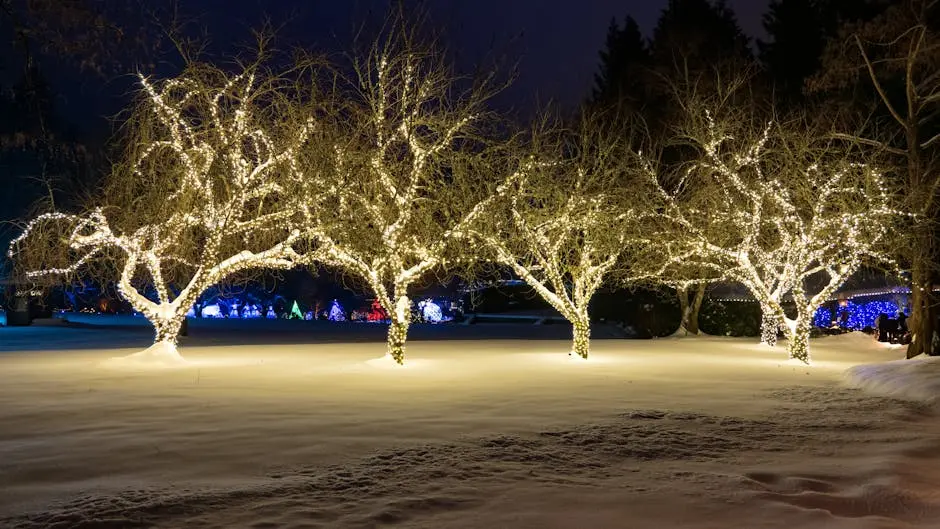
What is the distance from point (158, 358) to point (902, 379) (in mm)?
15225

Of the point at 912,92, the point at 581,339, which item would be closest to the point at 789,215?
the point at 912,92

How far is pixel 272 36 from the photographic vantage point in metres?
19.3

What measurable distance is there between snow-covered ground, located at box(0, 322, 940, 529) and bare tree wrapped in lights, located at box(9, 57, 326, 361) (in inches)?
104

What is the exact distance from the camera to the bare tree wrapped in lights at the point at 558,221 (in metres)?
21.8

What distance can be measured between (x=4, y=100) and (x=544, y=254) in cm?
2321

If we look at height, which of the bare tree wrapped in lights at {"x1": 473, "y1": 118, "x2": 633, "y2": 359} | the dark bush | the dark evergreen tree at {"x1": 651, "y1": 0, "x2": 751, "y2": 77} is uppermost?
the dark evergreen tree at {"x1": 651, "y1": 0, "x2": 751, "y2": 77}

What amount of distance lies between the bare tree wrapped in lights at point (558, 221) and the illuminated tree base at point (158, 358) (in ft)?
24.1

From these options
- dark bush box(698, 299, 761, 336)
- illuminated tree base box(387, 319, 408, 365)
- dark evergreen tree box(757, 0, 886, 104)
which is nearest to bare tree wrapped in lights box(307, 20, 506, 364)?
illuminated tree base box(387, 319, 408, 365)

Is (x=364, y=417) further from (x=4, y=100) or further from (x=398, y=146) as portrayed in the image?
(x=4, y=100)

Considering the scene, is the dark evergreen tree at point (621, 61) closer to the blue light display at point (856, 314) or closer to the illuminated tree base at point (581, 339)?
the blue light display at point (856, 314)

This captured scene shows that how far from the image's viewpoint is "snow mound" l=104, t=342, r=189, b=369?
20.5 m

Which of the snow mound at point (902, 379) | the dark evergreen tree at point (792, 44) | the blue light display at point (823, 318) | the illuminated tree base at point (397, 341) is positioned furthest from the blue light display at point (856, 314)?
the illuminated tree base at point (397, 341)

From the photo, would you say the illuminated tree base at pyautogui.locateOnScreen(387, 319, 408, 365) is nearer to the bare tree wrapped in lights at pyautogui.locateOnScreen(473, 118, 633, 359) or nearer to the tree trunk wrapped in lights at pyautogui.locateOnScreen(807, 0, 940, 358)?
→ the bare tree wrapped in lights at pyautogui.locateOnScreen(473, 118, 633, 359)

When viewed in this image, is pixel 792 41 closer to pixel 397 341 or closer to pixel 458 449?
pixel 397 341
